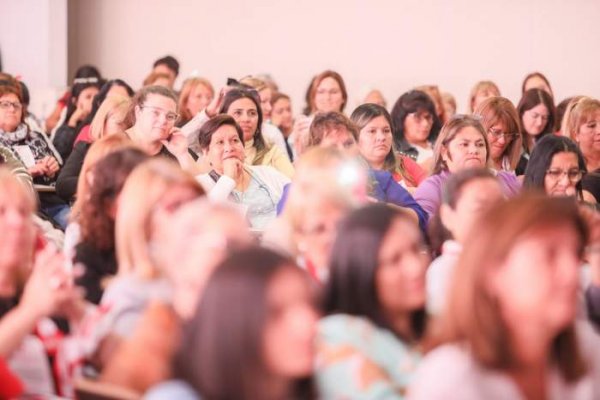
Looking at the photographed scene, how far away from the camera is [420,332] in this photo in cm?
230

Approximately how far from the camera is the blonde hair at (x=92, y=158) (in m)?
3.27

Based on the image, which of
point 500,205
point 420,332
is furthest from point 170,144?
point 500,205

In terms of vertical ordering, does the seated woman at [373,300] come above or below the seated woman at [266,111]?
above

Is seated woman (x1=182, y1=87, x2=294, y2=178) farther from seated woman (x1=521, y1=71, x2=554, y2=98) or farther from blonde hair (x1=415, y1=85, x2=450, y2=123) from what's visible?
seated woman (x1=521, y1=71, x2=554, y2=98)

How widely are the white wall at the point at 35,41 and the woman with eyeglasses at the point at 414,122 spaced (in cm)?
375

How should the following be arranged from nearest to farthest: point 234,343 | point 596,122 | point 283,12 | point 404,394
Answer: point 234,343, point 404,394, point 596,122, point 283,12

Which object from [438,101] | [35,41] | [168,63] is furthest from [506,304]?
[35,41]

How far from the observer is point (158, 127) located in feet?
15.7

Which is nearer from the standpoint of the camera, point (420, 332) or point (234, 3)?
point (420, 332)

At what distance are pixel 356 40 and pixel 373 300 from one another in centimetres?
699

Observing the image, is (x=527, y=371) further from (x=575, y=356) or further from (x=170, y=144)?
(x=170, y=144)

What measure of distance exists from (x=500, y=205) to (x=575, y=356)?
1.02ft

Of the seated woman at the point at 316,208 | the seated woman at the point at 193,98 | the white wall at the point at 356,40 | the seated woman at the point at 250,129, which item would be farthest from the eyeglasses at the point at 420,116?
the seated woman at the point at 316,208

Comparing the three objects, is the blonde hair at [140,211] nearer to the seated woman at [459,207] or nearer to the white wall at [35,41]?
the seated woman at [459,207]
